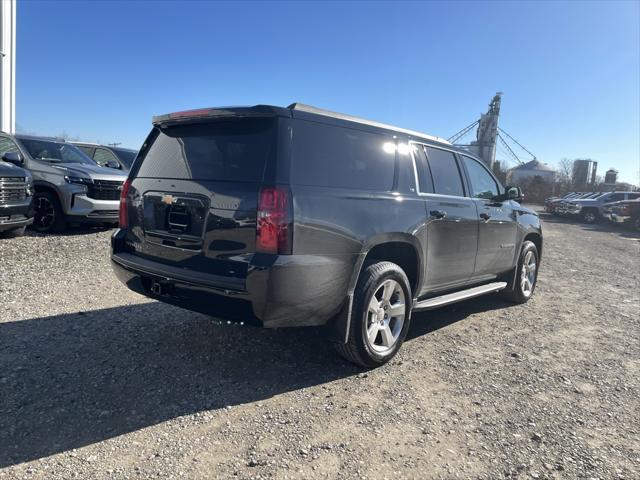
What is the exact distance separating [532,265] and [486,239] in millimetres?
1831

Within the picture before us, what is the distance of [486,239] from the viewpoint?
516cm

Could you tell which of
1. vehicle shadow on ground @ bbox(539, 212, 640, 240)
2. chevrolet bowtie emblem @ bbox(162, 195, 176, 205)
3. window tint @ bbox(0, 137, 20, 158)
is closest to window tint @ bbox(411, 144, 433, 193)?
chevrolet bowtie emblem @ bbox(162, 195, 176, 205)

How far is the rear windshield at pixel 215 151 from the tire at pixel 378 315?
47.0 inches

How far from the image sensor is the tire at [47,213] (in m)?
8.78

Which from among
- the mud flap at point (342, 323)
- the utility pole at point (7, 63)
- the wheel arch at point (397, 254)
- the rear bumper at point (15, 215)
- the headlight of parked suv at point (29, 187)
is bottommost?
the mud flap at point (342, 323)

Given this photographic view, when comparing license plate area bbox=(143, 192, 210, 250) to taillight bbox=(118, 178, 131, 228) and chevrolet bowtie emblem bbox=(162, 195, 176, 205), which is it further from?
taillight bbox=(118, 178, 131, 228)

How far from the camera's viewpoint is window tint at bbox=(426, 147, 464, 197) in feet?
14.8

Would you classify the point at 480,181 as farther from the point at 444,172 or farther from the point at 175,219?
the point at 175,219

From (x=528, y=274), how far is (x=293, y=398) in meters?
4.49

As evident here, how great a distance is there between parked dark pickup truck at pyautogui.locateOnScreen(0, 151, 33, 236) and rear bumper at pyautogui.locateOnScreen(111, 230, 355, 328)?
5.20 meters

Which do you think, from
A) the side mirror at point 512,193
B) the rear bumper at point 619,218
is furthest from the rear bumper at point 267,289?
the rear bumper at point 619,218

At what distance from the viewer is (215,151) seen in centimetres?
339

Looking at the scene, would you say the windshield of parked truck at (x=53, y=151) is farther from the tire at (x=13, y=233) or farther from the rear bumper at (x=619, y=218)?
the rear bumper at (x=619, y=218)

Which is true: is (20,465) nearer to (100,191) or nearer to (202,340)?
(202,340)
